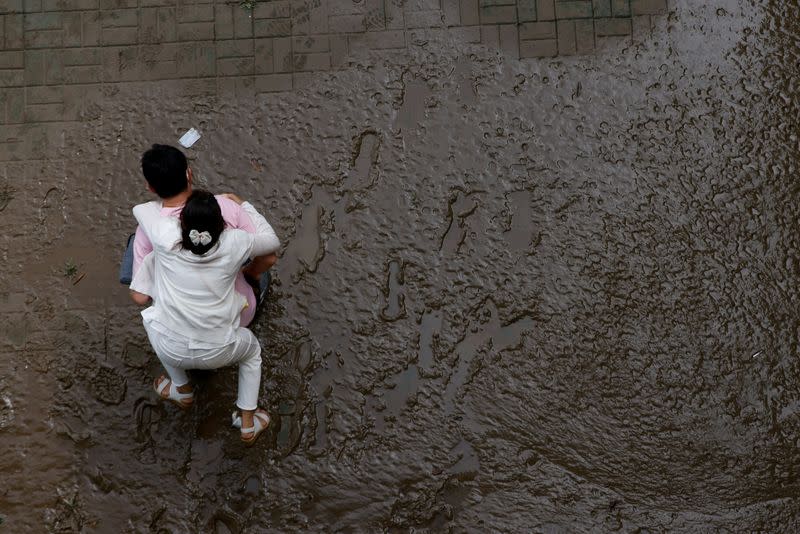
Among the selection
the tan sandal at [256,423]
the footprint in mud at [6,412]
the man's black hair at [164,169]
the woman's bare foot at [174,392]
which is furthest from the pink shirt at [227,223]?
the footprint in mud at [6,412]

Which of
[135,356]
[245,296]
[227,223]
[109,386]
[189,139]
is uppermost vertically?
[189,139]

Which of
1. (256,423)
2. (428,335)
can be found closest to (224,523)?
(256,423)

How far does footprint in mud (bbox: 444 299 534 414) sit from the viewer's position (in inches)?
148

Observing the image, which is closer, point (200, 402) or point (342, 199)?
point (200, 402)

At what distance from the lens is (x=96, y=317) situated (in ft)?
12.7

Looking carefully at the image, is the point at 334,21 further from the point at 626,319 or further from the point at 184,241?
the point at 626,319

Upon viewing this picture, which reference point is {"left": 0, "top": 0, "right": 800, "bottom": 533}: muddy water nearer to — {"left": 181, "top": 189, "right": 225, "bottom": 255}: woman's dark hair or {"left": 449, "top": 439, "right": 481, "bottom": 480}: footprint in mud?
{"left": 449, "top": 439, "right": 481, "bottom": 480}: footprint in mud

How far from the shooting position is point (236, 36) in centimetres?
423

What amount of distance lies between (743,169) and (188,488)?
331cm

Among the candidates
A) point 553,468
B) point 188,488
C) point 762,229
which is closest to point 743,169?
point 762,229

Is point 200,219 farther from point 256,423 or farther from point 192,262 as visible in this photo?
point 256,423

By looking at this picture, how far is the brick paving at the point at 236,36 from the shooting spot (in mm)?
4180

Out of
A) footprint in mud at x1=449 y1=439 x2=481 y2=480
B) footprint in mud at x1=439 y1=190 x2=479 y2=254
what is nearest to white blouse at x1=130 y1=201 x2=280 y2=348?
footprint in mud at x1=439 y1=190 x2=479 y2=254

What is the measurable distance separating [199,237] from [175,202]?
0.30 metres
